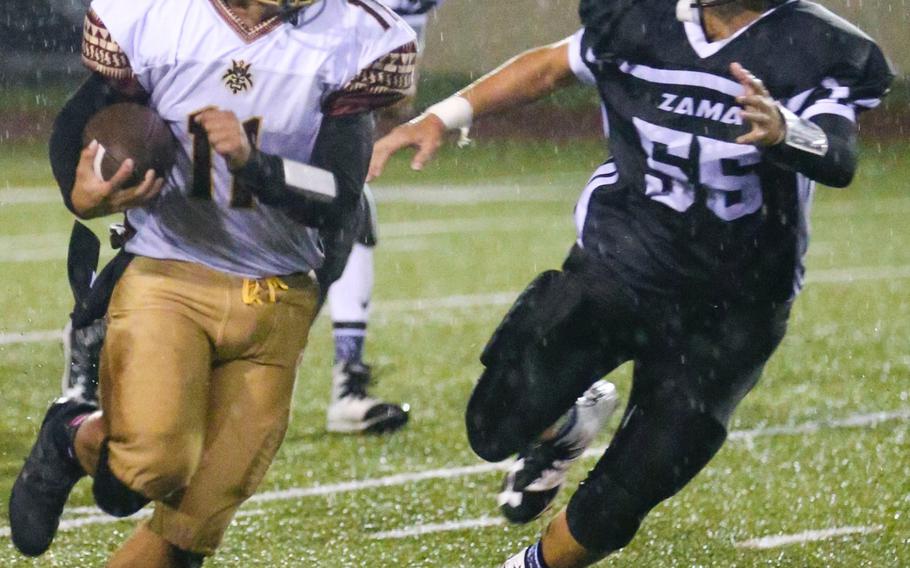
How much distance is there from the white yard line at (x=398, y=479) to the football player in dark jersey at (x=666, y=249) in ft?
3.38

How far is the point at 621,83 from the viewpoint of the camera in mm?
3420

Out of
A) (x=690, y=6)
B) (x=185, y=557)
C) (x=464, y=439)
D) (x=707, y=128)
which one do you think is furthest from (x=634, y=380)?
(x=464, y=439)

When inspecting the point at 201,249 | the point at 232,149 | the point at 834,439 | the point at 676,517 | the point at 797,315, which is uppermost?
the point at 232,149

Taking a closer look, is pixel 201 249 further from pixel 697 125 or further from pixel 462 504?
pixel 462 504

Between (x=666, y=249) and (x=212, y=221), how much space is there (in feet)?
3.02

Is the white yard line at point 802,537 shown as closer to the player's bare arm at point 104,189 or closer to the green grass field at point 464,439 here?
the green grass field at point 464,439

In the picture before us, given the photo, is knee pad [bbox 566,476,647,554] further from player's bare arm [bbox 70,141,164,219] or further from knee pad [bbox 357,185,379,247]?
knee pad [bbox 357,185,379,247]

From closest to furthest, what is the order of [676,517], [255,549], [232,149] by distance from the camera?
[232,149] < [255,549] < [676,517]

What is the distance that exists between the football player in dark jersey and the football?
41cm

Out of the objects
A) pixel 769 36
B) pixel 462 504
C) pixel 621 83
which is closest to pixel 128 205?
pixel 621 83

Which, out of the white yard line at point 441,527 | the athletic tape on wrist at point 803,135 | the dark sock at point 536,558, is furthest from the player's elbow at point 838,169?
the white yard line at point 441,527

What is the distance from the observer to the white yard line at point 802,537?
157 inches

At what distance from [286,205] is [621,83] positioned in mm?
825

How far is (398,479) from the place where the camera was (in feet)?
14.8
